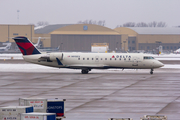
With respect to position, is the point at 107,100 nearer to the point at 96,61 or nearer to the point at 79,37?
the point at 96,61

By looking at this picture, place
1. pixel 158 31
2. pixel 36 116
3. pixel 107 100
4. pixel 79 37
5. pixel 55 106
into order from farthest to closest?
pixel 158 31 → pixel 79 37 → pixel 107 100 → pixel 55 106 → pixel 36 116

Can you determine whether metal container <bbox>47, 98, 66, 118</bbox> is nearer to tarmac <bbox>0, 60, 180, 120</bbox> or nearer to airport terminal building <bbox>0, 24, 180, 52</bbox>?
tarmac <bbox>0, 60, 180, 120</bbox>

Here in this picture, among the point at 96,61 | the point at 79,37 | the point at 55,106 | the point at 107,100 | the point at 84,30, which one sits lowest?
the point at 107,100

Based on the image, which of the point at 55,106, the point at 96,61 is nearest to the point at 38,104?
the point at 55,106

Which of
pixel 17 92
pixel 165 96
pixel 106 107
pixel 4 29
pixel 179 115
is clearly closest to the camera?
pixel 179 115

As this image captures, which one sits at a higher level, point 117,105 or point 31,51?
point 31,51

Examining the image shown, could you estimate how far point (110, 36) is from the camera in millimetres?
156375

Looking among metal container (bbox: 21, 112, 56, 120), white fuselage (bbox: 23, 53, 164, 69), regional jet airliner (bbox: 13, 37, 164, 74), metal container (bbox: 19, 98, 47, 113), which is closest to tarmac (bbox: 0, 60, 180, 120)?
metal container (bbox: 19, 98, 47, 113)

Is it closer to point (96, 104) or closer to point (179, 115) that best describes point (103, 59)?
point (96, 104)

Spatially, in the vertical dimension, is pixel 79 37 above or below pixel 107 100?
above

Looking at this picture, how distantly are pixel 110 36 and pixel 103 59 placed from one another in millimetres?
116140

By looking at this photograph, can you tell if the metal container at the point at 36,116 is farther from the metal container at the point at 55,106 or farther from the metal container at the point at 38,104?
the metal container at the point at 55,106

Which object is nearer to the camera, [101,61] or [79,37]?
[101,61]

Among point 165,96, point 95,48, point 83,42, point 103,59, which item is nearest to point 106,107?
point 165,96
